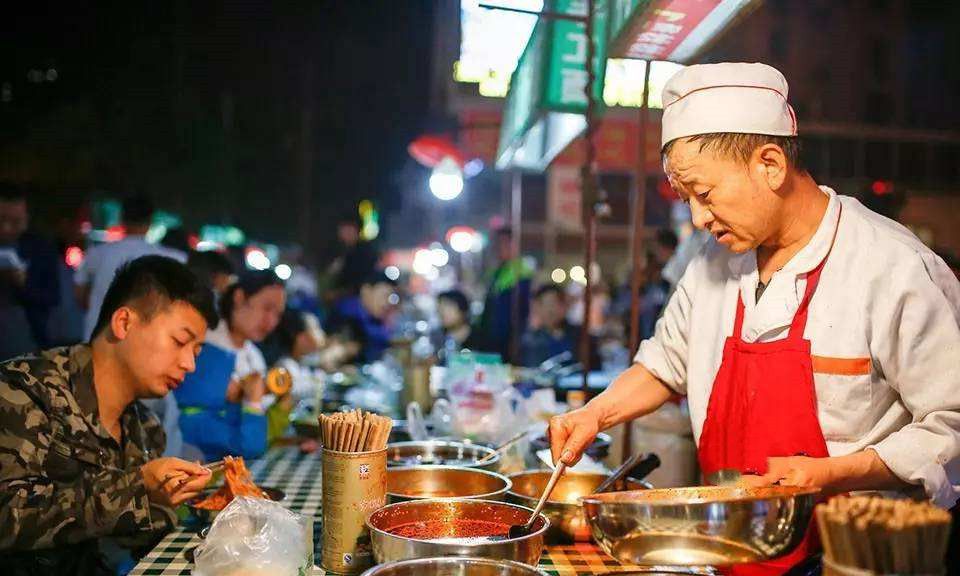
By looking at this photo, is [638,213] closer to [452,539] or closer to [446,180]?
[452,539]

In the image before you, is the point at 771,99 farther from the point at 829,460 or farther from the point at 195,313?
the point at 195,313

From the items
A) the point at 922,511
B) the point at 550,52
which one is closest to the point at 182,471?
the point at 922,511

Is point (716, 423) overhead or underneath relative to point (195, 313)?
underneath

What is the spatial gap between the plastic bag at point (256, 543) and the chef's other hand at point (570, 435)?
71 cm

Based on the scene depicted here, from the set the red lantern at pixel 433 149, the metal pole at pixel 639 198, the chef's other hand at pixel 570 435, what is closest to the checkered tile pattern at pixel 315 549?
the chef's other hand at pixel 570 435

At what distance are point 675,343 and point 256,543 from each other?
1.42 meters

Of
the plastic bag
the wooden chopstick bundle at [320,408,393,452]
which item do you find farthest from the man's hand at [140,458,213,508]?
the wooden chopstick bundle at [320,408,393,452]

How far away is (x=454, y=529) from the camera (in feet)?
6.68

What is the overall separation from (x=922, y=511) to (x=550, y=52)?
4.23 m

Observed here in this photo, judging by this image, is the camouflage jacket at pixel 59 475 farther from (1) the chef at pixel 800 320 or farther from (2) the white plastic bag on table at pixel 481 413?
(2) the white plastic bag on table at pixel 481 413

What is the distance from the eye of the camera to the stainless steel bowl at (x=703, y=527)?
1370mm

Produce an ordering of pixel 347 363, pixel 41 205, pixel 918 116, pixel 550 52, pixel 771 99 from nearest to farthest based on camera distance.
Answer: pixel 771 99
pixel 550 52
pixel 347 363
pixel 41 205
pixel 918 116

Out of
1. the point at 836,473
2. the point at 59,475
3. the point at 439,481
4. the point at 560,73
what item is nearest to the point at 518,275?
the point at 560,73

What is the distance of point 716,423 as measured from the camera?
220cm
